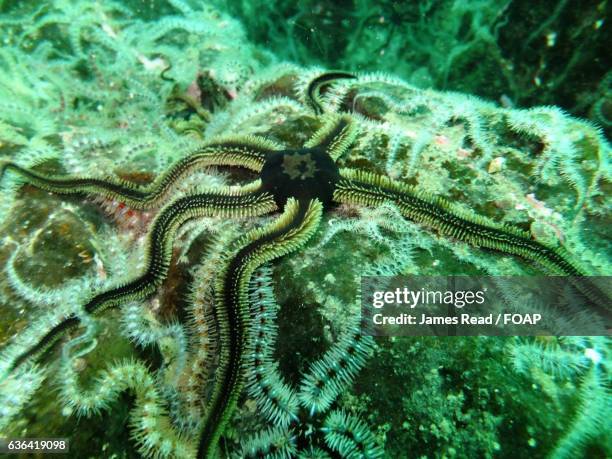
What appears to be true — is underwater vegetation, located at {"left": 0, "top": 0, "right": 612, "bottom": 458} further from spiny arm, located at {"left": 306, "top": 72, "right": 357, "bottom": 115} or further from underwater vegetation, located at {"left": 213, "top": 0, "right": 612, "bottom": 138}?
underwater vegetation, located at {"left": 213, "top": 0, "right": 612, "bottom": 138}

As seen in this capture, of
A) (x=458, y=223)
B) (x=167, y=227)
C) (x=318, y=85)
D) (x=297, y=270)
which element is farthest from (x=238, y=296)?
(x=318, y=85)

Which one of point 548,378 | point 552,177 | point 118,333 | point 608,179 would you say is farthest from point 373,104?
point 118,333

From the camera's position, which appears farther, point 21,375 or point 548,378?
point 21,375

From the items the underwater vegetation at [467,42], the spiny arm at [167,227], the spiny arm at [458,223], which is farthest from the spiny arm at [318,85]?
the underwater vegetation at [467,42]

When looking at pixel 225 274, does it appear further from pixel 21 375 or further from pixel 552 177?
pixel 552 177

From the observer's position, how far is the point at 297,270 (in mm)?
3020

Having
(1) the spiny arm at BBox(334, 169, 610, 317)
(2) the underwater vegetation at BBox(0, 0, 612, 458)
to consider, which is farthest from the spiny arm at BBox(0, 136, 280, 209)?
(1) the spiny arm at BBox(334, 169, 610, 317)

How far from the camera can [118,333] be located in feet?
10.0

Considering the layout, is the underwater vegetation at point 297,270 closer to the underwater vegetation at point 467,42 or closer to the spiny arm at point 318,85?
the spiny arm at point 318,85

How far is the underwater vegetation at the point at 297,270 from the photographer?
2.49 m

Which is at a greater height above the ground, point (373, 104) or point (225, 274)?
point (373, 104)

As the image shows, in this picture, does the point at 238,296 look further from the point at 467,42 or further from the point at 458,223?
the point at 467,42

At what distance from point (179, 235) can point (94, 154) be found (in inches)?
73.2

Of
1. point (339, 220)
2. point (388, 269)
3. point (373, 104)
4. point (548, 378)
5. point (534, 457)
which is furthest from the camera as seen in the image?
point (373, 104)
